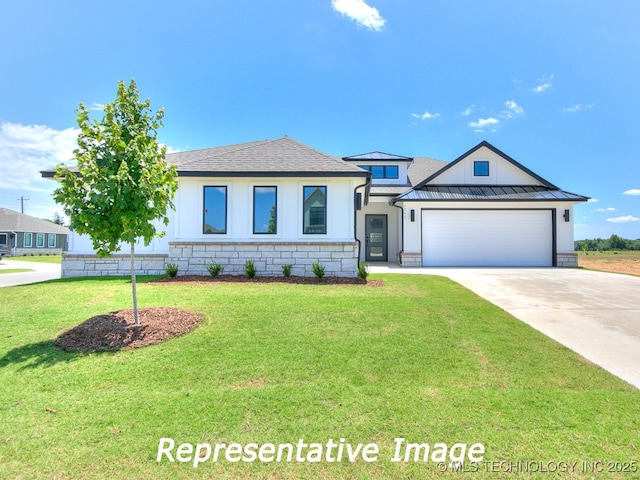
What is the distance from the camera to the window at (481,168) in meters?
15.8

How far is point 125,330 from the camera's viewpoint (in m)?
4.57

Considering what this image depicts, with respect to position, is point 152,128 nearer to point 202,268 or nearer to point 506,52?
point 202,268

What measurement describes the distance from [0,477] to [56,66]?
485 inches

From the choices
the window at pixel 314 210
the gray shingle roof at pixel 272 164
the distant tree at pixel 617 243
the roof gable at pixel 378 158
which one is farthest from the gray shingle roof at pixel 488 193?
the distant tree at pixel 617 243

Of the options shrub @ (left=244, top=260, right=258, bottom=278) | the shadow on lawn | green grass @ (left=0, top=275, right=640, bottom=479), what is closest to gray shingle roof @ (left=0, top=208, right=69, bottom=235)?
shrub @ (left=244, top=260, right=258, bottom=278)

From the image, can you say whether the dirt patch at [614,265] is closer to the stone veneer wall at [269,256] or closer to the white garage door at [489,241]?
the white garage door at [489,241]

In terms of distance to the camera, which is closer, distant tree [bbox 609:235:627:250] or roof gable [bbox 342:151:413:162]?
roof gable [bbox 342:151:413:162]

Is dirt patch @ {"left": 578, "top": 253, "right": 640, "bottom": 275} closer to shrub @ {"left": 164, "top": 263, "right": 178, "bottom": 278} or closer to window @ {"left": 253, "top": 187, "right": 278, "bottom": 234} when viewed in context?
window @ {"left": 253, "top": 187, "right": 278, "bottom": 234}

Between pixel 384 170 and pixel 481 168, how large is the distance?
506cm

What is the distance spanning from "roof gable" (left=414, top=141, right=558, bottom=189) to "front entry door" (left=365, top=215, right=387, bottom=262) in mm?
2759

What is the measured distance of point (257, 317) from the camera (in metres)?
5.20

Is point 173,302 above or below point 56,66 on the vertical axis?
below

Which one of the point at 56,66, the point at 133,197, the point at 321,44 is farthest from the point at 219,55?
the point at 133,197

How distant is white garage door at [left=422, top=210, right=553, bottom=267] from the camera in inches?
570
